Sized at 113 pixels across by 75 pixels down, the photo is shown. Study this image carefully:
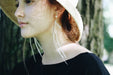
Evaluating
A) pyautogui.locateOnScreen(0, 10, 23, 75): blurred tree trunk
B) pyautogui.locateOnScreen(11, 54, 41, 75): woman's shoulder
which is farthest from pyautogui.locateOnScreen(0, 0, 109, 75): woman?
pyautogui.locateOnScreen(0, 10, 23, 75): blurred tree trunk

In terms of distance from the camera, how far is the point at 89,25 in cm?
294

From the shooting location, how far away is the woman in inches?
83.4

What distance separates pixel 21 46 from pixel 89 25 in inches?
28.0

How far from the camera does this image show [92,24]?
2.97m

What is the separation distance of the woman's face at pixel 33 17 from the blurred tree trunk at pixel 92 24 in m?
0.78

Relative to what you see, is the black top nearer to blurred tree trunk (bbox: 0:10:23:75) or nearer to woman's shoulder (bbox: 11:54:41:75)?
woman's shoulder (bbox: 11:54:41:75)

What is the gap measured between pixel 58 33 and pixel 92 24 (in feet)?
2.52

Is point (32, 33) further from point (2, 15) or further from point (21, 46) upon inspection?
point (2, 15)

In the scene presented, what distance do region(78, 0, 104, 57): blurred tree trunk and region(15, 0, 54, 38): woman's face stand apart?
784 millimetres

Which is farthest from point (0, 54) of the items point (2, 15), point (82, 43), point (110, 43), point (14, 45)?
point (110, 43)

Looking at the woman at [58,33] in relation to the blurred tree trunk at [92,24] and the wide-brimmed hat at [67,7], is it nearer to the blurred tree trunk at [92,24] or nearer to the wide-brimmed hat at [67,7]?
the wide-brimmed hat at [67,7]

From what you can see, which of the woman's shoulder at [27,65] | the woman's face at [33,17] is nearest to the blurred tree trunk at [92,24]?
the woman's shoulder at [27,65]

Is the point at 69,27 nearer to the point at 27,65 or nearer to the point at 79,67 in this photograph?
the point at 79,67

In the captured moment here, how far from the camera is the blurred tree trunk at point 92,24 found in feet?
9.54
